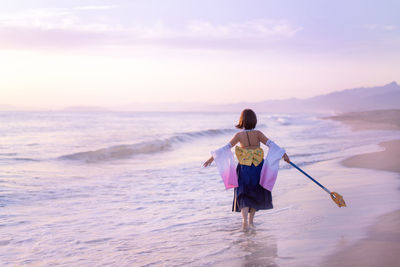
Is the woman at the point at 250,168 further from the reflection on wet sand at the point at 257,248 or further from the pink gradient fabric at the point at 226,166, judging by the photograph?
the reflection on wet sand at the point at 257,248

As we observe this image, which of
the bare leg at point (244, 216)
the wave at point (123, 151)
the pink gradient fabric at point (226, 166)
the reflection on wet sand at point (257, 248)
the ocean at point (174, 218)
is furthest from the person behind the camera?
the wave at point (123, 151)

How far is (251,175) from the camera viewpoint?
510cm

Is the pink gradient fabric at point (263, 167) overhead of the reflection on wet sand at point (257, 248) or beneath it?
overhead

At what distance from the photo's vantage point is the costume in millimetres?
5082

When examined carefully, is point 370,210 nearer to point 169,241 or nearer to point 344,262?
point 344,262

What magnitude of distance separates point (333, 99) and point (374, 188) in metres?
186

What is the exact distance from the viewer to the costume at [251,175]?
16.7 feet

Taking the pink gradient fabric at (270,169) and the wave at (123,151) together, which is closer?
the pink gradient fabric at (270,169)

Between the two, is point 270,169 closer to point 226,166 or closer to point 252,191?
point 252,191

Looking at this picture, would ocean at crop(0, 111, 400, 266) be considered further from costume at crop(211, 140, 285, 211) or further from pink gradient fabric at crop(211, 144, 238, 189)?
pink gradient fabric at crop(211, 144, 238, 189)

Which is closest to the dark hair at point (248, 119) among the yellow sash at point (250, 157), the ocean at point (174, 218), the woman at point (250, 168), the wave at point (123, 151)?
the woman at point (250, 168)

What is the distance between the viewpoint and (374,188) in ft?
21.6

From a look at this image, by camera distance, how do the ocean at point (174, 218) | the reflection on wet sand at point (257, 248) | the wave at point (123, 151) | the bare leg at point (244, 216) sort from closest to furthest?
the reflection on wet sand at point (257, 248) → the ocean at point (174, 218) → the bare leg at point (244, 216) → the wave at point (123, 151)

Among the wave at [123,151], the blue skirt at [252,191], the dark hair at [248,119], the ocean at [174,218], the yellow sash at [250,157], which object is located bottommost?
the wave at [123,151]
